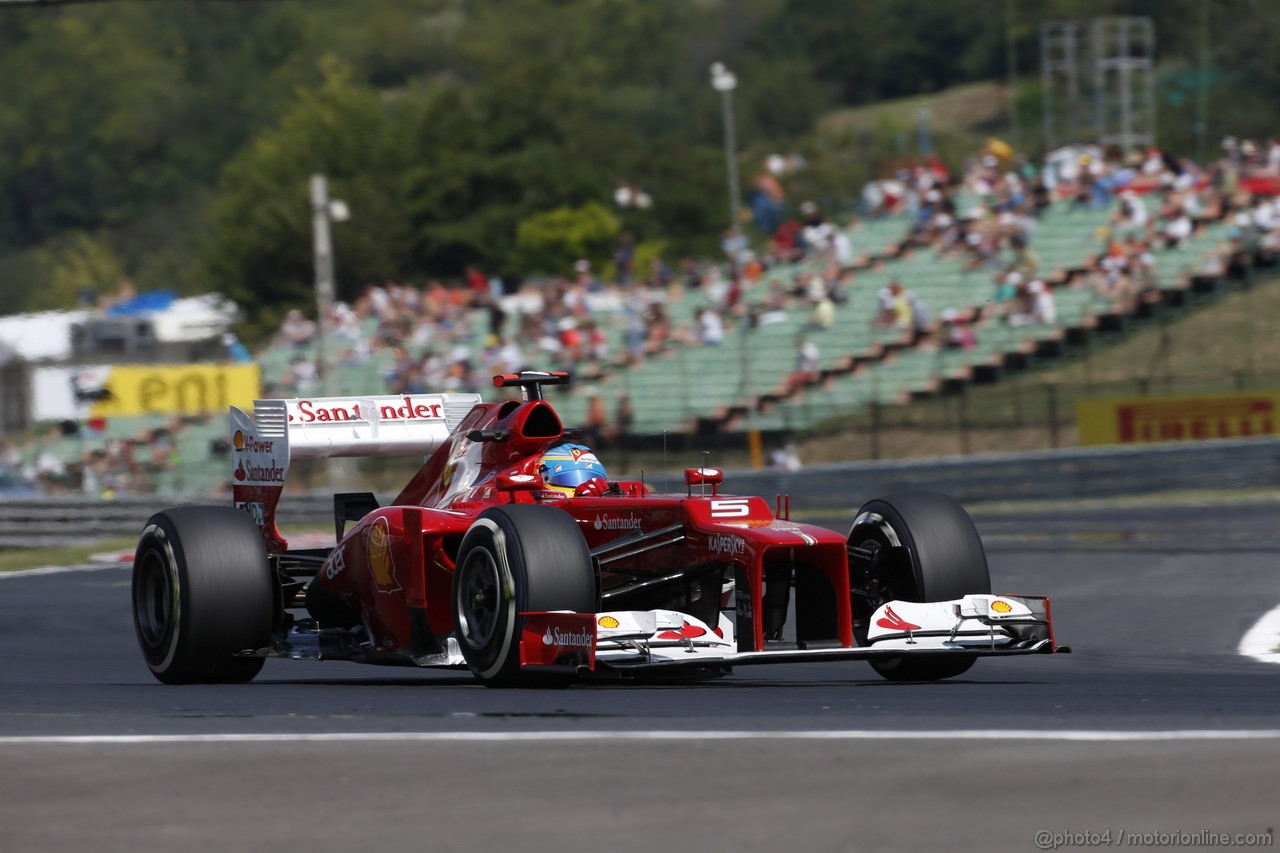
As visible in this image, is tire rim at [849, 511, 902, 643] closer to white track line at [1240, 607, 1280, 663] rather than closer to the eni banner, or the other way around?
white track line at [1240, 607, 1280, 663]

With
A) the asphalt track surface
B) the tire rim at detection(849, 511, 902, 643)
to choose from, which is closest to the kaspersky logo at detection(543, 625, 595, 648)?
the asphalt track surface

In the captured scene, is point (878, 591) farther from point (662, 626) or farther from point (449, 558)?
point (449, 558)

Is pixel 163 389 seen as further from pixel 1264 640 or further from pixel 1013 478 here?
pixel 1264 640

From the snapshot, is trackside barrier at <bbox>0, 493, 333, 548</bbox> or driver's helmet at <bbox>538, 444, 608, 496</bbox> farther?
trackside barrier at <bbox>0, 493, 333, 548</bbox>

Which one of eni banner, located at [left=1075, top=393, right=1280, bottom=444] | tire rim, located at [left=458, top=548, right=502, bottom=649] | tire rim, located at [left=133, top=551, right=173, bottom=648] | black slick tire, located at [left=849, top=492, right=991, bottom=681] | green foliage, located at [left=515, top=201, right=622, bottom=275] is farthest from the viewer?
green foliage, located at [left=515, top=201, right=622, bottom=275]

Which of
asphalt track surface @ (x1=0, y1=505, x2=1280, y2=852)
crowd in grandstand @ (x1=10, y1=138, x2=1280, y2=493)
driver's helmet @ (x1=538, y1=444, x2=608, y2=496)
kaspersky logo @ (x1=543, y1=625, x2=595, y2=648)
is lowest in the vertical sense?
asphalt track surface @ (x1=0, y1=505, x2=1280, y2=852)

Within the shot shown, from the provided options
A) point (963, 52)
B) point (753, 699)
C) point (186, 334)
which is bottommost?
point (753, 699)

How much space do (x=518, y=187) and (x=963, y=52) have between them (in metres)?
48.1

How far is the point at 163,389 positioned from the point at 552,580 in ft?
84.1

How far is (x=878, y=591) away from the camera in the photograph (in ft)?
30.3

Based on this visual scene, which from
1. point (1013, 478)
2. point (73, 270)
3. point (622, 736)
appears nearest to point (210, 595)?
point (622, 736)

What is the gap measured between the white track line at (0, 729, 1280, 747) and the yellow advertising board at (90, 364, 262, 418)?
83.8 ft

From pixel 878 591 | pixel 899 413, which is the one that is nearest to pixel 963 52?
pixel 899 413

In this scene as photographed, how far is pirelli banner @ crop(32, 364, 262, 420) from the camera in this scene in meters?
32.3
